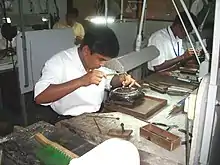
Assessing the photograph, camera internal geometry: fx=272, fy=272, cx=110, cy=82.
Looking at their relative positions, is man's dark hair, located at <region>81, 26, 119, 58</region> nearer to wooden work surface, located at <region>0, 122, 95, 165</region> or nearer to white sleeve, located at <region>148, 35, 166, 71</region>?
wooden work surface, located at <region>0, 122, 95, 165</region>

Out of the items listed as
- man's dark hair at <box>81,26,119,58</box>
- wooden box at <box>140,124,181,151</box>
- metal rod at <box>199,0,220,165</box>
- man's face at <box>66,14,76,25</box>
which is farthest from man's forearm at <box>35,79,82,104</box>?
man's face at <box>66,14,76,25</box>

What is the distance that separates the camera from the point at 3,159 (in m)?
1.28

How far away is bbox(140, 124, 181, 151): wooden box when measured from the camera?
1.47 metres

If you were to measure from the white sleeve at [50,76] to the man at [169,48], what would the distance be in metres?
1.55

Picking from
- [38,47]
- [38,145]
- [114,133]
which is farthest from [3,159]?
[38,47]

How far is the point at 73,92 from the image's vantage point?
201 centimetres

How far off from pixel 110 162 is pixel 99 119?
38.0 inches

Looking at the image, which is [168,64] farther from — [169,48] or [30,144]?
[30,144]

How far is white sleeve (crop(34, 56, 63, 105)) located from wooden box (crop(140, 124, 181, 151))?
27.8 inches

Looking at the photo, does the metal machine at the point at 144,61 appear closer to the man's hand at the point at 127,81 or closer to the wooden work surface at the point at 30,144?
the man's hand at the point at 127,81

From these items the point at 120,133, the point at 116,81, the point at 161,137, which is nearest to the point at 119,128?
the point at 120,133

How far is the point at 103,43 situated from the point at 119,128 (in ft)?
1.75

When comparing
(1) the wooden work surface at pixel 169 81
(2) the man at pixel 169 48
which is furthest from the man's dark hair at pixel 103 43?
(2) the man at pixel 169 48

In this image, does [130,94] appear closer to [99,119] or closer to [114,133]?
[99,119]
